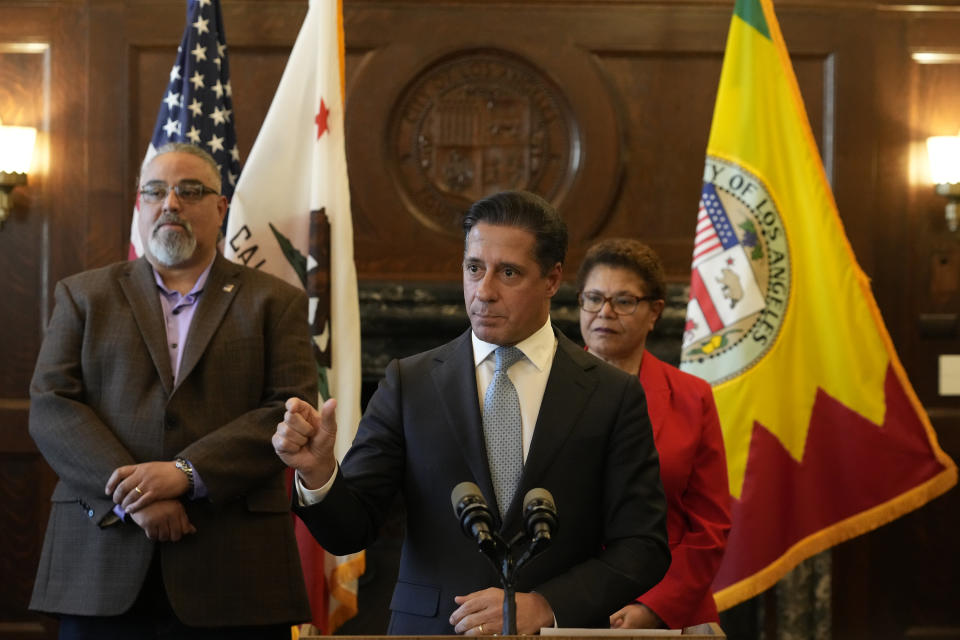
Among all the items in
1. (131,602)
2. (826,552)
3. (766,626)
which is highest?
(131,602)

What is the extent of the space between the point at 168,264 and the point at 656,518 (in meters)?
1.53

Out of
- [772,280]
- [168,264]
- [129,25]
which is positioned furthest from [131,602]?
[129,25]

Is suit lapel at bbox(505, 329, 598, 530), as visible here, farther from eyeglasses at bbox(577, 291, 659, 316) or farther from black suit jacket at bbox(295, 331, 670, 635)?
eyeglasses at bbox(577, 291, 659, 316)

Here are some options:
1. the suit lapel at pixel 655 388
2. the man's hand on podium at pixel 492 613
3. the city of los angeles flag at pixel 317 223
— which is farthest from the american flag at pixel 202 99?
the man's hand on podium at pixel 492 613

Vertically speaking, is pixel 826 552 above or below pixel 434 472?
below

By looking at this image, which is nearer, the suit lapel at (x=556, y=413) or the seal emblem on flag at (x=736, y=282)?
the suit lapel at (x=556, y=413)

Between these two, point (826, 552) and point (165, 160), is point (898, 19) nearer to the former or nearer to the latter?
point (826, 552)

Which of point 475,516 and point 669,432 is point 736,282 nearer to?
point 669,432

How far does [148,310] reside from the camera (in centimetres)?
273

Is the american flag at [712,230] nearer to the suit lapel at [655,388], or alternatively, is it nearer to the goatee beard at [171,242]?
the suit lapel at [655,388]

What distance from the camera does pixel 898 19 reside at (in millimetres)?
4477

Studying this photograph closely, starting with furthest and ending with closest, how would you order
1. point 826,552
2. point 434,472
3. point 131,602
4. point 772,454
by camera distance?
point 826,552
point 772,454
point 131,602
point 434,472

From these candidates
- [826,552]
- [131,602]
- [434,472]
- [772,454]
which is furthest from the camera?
[826,552]

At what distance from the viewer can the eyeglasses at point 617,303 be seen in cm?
255
